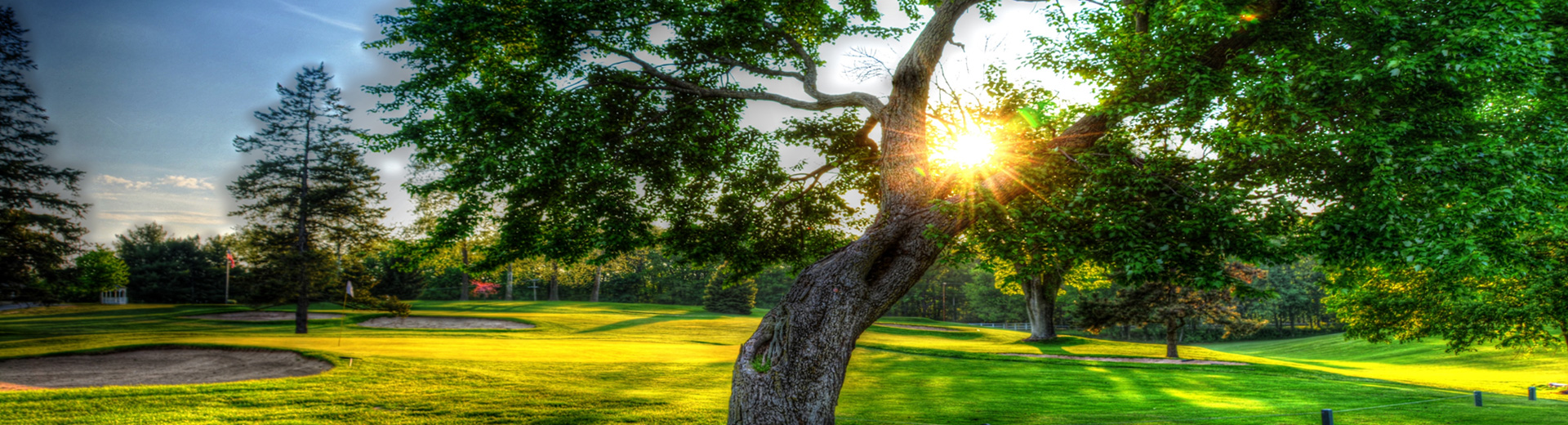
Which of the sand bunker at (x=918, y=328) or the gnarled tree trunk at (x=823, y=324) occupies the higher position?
the gnarled tree trunk at (x=823, y=324)

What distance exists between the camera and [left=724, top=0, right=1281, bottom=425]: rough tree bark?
750cm

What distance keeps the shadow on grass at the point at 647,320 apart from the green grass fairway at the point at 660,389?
4670 millimetres

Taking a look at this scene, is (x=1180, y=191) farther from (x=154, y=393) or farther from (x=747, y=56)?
(x=154, y=393)

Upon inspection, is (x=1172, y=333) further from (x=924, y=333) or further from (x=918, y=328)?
(x=918, y=328)

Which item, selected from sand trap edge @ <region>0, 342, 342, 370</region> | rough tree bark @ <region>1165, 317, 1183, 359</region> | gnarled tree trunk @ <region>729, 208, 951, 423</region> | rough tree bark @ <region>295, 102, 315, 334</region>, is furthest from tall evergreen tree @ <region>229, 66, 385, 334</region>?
rough tree bark @ <region>1165, 317, 1183, 359</region>

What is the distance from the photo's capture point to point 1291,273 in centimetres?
7188

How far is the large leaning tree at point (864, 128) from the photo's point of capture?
243 inches

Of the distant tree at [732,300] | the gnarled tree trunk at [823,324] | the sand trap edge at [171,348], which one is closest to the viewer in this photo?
the gnarled tree trunk at [823,324]

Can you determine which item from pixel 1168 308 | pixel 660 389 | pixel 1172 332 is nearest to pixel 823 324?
pixel 660 389

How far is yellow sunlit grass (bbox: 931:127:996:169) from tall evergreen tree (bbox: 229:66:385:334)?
2669cm

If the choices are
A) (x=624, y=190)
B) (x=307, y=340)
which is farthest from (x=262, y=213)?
(x=624, y=190)

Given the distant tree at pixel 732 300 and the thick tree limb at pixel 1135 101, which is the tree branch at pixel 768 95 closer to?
the thick tree limb at pixel 1135 101

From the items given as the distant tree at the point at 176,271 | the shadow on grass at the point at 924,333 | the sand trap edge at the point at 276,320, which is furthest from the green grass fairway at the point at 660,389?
the distant tree at the point at 176,271

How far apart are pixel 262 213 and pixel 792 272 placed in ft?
87.2
